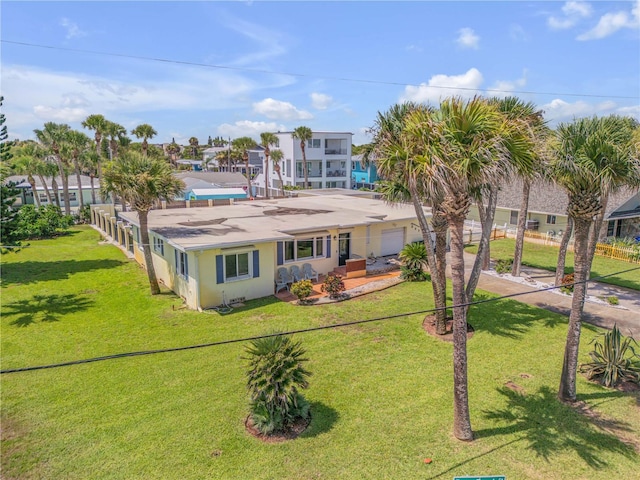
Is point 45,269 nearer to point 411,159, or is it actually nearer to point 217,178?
point 411,159

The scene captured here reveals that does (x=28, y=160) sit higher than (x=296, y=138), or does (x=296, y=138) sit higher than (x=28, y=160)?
(x=296, y=138)

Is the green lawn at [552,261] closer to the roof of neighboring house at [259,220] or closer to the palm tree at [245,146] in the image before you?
the roof of neighboring house at [259,220]

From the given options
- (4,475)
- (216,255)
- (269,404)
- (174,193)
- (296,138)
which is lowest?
(4,475)

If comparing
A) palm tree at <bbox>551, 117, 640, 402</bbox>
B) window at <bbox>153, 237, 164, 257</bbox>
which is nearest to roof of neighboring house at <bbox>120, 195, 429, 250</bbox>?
window at <bbox>153, 237, 164, 257</bbox>

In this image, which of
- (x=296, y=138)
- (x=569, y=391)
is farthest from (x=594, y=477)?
(x=296, y=138)

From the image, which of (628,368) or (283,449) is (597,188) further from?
(283,449)

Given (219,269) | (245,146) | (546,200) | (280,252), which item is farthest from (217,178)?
(219,269)
